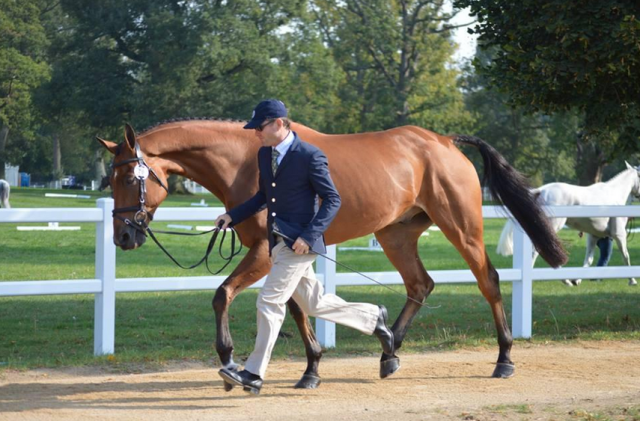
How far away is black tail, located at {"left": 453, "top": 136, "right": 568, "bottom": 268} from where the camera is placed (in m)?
8.45

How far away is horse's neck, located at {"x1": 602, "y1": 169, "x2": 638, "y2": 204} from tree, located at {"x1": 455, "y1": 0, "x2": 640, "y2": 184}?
20.6ft

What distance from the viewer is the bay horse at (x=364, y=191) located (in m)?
6.55

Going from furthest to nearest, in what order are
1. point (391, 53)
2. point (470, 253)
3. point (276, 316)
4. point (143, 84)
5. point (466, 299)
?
point (391, 53) → point (143, 84) → point (466, 299) → point (470, 253) → point (276, 316)

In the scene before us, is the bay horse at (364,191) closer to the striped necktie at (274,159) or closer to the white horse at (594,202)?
the striped necktie at (274,159)

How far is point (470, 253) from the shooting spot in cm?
784

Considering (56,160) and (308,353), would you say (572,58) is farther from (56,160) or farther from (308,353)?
(56,160)

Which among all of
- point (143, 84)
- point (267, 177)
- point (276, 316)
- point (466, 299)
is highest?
point (143, 84)

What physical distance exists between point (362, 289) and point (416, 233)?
6.77 metres

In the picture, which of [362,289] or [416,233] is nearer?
[416,233]

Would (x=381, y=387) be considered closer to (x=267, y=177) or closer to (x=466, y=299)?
(x=267, y=177)

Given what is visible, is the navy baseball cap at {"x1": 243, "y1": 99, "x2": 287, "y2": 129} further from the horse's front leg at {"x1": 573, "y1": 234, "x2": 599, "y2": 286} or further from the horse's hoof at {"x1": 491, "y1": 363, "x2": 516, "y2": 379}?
the horse's front leg at {"x1": 573, "y1": 234, "x2": 599, "y2": 286}

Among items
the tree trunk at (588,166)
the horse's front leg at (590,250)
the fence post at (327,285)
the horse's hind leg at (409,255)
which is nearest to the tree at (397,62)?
the tree trunk at (588,166)

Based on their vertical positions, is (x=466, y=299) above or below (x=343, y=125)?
below

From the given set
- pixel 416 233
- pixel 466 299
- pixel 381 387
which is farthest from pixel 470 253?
pixel 466 299
